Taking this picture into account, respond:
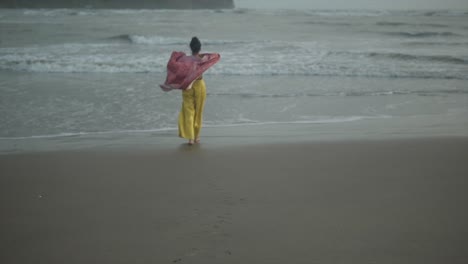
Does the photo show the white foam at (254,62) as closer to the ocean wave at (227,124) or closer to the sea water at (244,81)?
the sea water at (244,81)

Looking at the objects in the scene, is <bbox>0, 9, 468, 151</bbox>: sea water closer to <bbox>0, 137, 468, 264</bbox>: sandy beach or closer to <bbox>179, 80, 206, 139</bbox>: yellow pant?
<bbox>179, 80, 206, 139</bbox>: yellow pant

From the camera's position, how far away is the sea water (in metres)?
8.00

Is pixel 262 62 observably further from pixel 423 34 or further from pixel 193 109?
pixel 423 34

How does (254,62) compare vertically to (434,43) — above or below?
above

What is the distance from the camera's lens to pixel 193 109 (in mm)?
6504

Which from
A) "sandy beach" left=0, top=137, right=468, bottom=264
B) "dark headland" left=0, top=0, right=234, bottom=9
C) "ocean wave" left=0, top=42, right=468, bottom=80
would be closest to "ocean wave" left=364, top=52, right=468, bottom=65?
"ocean wave" left=0, top=42, right=468, bottom=80

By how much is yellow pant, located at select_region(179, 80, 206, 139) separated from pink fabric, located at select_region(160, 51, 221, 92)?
11 cm

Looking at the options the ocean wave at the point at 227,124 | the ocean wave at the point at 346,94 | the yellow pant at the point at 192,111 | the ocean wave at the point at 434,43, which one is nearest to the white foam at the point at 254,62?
the ocean wave at the point at 346,94

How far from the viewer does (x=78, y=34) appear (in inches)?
963

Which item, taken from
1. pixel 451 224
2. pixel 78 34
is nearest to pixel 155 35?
pixel 78 34

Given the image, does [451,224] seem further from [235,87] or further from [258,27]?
[258,27]

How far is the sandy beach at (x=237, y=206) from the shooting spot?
3.10 meters

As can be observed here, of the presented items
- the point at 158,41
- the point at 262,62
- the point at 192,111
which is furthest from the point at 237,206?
the point at 158,41

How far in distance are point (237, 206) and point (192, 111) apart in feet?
9.09
